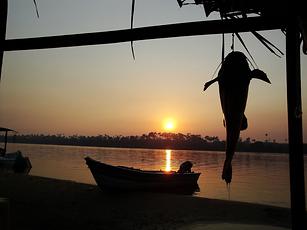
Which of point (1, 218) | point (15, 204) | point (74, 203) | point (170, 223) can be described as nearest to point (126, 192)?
point (74, 203)

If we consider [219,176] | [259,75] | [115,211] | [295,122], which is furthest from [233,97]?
[219,176]

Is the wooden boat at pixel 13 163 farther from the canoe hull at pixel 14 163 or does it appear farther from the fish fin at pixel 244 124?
the fish fin at pixel 244 124

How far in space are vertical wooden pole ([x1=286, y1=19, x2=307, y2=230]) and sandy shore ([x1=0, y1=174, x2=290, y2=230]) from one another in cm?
759

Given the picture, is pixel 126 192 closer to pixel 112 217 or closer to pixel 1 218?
pixel 112 217

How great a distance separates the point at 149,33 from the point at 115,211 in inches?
498

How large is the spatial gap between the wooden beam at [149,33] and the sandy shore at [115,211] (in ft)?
26.7

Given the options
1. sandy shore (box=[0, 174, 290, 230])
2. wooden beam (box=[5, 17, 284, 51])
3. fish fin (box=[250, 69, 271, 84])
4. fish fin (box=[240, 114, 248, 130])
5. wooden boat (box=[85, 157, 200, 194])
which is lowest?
sandy shore (box=[0, 174, 290, 230])

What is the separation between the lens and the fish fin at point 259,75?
2.45 meters

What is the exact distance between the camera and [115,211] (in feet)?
47.6

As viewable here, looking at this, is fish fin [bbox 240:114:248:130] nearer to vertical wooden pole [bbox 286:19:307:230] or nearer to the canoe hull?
vertical wooden pole [bbox 286:19:307:230]

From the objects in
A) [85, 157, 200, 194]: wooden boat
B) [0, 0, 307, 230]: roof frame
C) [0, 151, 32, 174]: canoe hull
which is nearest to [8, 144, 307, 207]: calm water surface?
[85, 157, 200, 194]: wooden boat

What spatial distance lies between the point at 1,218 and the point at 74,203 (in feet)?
39.8

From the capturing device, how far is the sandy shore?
11.7 metres

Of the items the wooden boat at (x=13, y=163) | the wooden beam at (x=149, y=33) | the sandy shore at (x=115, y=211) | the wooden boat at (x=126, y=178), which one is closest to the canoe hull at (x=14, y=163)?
the wooden boat at (x=13, y=163)
